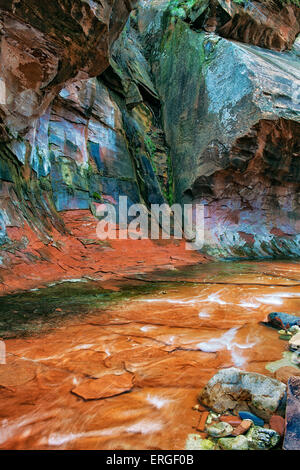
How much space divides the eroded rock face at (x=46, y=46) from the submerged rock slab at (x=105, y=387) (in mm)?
5000

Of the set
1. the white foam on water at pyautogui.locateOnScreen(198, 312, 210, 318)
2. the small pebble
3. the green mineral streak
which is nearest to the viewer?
the small pebble

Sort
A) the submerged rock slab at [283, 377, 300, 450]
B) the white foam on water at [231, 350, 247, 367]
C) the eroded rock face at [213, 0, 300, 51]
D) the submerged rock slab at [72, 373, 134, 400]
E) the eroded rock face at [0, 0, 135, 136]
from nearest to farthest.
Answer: the submerged rock slab at [283, 377, 300, 450], the submerged rock slab at [72, 373, 134, 400], the white foam on water at [231, 350, 247, 367], the eroded rock face at [0, 0, 135, 136], the eroded rock face at [213, 0, 300, 51]

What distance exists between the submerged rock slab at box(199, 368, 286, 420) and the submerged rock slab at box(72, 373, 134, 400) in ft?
1.60

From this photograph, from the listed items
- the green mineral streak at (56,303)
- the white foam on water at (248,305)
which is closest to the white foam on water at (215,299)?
the white foam on water at (248,305)

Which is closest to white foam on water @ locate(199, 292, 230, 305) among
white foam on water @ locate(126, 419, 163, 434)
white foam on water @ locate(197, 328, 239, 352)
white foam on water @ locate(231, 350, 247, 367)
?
white foam on water @ locate(197, 328, 239, 352)

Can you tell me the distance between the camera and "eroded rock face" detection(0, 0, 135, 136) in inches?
174

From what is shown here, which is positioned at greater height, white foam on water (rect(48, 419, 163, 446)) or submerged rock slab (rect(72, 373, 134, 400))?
white foam on water (rect(48, 419, 163, 446))

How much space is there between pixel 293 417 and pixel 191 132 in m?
10.8

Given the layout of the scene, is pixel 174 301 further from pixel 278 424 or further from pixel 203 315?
pixel 278 424

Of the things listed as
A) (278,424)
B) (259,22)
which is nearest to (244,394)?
(278,424)

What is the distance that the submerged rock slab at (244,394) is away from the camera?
1486 mm

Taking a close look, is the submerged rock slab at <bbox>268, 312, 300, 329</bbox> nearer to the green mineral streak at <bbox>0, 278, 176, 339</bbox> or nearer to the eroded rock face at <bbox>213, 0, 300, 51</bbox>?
the green mineral streak at <bbox>0, 278, 176, 339</bbox>

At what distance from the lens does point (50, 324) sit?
3.04 m
